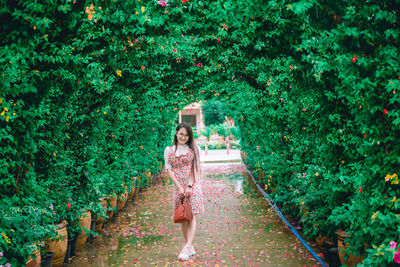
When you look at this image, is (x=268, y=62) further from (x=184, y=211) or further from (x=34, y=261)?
(x=34, y=261)

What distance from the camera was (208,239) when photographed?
550 centimetres

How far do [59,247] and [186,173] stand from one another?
160 cm

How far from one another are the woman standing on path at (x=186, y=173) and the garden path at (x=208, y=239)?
36 centimetres

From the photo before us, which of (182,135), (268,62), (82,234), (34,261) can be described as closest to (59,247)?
(34,261)

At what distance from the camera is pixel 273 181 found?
23.7ft

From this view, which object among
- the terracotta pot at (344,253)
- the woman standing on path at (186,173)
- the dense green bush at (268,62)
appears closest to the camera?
the dense green bush at (268,62)

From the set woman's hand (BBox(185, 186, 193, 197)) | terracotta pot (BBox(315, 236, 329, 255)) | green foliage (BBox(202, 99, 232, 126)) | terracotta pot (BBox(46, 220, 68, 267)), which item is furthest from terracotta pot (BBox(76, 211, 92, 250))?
green foliage (BBox(202, 99, 232, 126))

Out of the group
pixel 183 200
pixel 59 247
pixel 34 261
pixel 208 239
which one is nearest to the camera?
A: pixel 34 261

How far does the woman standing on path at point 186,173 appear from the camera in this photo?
4.54 meters

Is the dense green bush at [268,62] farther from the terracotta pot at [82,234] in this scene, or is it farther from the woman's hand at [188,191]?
the woman's hand at [188,191]

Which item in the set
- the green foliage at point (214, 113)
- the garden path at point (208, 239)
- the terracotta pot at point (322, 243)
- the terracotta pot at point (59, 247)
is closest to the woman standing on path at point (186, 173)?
the garden path at point (208, 239)

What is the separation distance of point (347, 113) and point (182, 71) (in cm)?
564

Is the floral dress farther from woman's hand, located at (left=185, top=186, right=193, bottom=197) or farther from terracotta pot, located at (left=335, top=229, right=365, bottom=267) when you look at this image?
terracotta pot, located at (left=335, top=229, right=365, bottom=267)

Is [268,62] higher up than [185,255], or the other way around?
[268,62]
